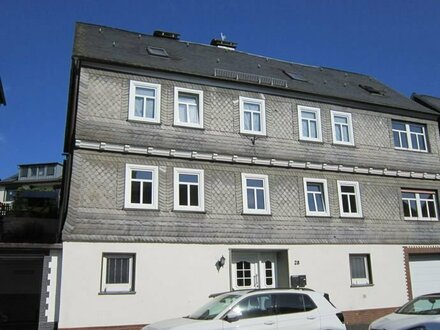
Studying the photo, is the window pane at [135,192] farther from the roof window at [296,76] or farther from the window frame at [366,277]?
the roof window at [296,76]

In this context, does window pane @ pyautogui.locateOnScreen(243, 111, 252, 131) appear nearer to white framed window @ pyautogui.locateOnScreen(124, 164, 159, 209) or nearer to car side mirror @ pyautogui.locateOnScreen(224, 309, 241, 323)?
white framed window @ pyautogui.locateOnScreen(124, 164, 159, 209)

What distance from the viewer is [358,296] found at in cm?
1761

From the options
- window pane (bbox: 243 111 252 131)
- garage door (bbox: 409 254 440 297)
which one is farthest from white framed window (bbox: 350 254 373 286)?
window pane (bbox: 243 111 252 131)

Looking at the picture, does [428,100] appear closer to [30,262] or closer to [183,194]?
[183,194]

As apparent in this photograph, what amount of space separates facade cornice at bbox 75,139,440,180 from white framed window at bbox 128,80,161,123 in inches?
48.9

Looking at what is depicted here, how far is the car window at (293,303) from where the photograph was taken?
10.2m

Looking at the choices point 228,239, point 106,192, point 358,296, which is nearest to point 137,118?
point 106,192

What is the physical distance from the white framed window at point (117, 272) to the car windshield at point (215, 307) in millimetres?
4589

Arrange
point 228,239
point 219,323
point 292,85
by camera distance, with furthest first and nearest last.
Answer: point 292,85 < point 228,239 < point 219,323

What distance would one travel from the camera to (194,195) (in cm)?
1631

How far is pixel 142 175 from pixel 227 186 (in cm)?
314

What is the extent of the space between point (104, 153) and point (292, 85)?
8782 millimetres

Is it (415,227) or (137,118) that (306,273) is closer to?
(415,227)

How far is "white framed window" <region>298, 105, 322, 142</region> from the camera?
1916 cm
